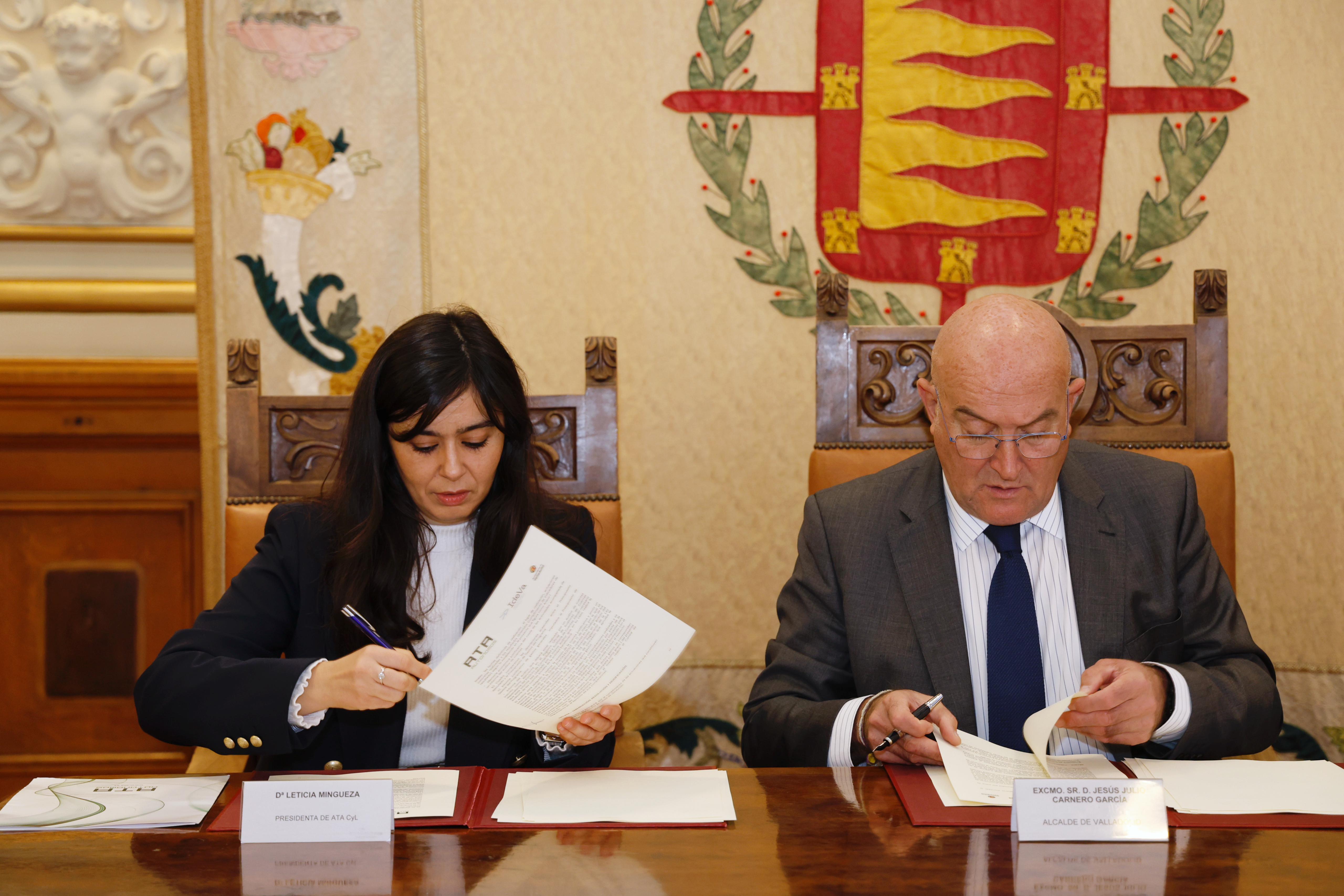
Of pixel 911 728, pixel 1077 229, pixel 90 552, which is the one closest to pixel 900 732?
pixel 911 728

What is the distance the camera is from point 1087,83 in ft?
10.9

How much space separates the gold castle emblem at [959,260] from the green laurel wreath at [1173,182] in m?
0.23

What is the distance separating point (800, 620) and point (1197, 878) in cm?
87

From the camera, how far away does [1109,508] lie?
195 cm

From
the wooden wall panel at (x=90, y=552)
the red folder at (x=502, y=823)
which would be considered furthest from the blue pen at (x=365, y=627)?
the wooden wall panel at (x=90, y=552)

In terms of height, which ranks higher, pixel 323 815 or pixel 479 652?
pixel 479 652

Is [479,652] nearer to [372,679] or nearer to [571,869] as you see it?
[372,679]

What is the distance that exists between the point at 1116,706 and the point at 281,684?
1.19m

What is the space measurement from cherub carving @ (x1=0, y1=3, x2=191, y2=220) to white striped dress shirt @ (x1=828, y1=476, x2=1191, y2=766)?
288 cm

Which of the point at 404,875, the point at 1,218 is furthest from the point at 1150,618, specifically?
the point at 1,218

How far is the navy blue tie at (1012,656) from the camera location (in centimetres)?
181

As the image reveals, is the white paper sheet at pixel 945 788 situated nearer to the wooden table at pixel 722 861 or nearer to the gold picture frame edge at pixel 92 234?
the wooden table at pixel 722 861

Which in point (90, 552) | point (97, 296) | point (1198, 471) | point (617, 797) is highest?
point (97, 296)

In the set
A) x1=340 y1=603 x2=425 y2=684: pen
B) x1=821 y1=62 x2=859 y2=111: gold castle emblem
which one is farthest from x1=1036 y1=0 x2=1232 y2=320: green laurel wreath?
x1=340 y1=603 x2=425 y2=684: pen
